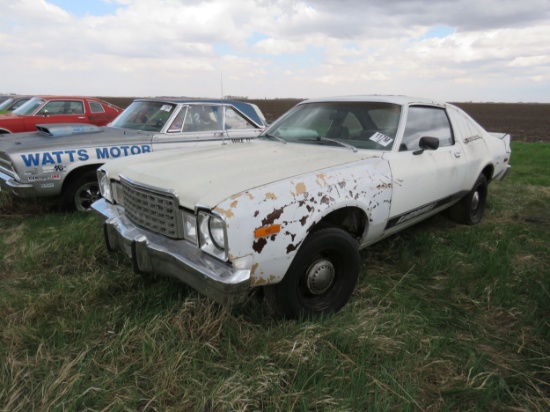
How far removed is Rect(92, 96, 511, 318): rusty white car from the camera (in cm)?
216

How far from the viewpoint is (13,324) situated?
249cm

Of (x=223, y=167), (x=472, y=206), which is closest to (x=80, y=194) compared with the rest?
(x=223, y=167)

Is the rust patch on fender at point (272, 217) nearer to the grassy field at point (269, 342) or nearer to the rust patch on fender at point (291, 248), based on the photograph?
the rust patch on fender at point (291, 248)

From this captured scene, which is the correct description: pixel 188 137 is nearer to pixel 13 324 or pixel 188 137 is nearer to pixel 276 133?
pixel 276 133

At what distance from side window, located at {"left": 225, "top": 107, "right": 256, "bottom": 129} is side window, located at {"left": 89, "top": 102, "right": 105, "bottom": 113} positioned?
634 cm

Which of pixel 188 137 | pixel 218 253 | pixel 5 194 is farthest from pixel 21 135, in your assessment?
pixel 218 253

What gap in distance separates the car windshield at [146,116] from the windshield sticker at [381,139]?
3.19 m

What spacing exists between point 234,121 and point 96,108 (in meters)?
6.50

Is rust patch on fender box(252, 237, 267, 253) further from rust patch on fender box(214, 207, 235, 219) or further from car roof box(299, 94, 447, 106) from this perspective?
car roof box(299, 94, 447, 106)

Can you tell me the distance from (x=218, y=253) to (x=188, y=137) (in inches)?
141

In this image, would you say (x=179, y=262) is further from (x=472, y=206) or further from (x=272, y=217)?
(x=472, y=206)

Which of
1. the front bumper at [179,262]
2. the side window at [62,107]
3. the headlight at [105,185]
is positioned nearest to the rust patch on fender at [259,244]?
the front bumper at [179,262]

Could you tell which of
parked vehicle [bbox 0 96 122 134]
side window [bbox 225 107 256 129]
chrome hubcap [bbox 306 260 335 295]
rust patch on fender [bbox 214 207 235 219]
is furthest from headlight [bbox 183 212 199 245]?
parked vehicle [bbox 0 96 122 134]

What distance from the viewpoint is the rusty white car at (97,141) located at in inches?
174
